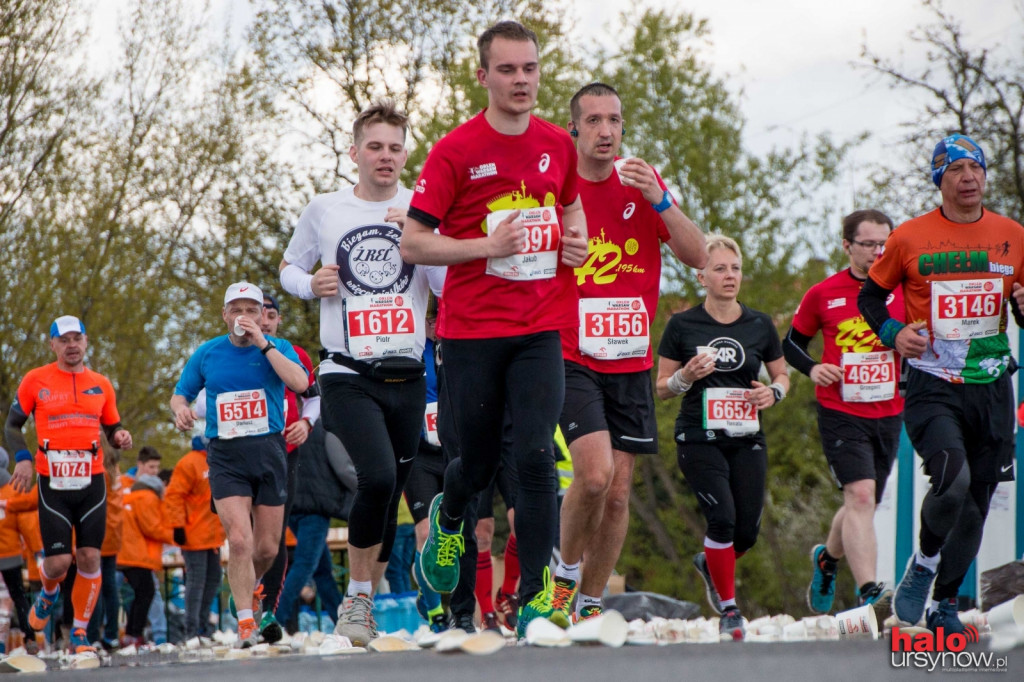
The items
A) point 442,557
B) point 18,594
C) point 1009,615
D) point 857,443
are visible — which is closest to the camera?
point 1009,615

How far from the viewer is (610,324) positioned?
5.95 meters

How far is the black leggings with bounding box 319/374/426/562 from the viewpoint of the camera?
5781mm

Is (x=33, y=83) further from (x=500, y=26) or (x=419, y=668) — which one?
(x=419, y=668)

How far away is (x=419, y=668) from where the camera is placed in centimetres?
358

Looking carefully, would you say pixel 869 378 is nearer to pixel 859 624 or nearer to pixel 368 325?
pixel 859 624

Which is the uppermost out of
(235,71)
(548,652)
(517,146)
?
(235,71)

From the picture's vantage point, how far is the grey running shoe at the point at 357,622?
5.92 metres

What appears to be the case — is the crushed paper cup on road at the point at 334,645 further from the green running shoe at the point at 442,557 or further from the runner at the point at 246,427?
the runner at the point at 246,427

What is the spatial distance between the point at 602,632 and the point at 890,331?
2.77 meters

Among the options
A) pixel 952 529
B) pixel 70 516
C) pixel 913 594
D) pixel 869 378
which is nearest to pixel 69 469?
pixel 70 516

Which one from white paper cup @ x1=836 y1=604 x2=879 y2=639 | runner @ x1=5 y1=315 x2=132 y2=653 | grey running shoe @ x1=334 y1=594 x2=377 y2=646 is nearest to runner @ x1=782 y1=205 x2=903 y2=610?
white paper cup @ x1=836 y1=604 x2=879 y2=639

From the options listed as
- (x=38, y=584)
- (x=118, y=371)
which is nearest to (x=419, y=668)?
(x=38, y=584)

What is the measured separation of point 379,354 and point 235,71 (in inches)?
588

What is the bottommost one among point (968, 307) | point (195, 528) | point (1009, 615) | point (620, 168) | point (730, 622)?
point (730, 622)
